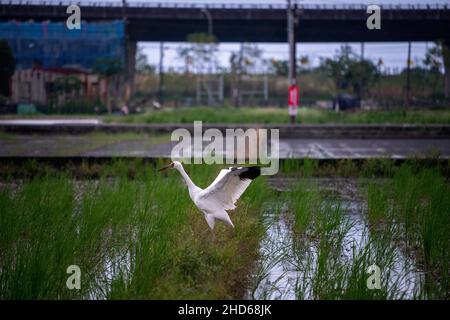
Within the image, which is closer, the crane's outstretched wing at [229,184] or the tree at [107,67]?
the crane's outstretched wing at [229,184]

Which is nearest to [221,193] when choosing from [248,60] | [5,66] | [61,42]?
[5,66]

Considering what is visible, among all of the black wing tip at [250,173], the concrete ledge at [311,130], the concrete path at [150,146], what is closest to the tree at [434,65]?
the concrete ledge at [311,130]

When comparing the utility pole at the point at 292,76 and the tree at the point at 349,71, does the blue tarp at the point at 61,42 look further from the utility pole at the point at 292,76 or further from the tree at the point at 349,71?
the tree at the point at 349,71

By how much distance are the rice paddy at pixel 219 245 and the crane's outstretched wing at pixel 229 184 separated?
368 mm

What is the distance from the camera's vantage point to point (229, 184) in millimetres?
5945

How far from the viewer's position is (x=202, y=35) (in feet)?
119

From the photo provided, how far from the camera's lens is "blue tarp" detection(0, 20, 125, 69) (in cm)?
2900

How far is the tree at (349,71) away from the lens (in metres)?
31.5

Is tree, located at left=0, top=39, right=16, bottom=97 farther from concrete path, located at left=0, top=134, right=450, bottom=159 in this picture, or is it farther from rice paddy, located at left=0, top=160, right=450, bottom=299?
rice paddy, located at left=0, top=160, right=450, bottom=299

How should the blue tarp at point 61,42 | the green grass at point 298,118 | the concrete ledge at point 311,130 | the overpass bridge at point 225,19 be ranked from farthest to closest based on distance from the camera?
1. the overpass bridge at point 225,19
2. the blue tarp at point 61,42
3. the green grass at point 298,118
4. the concrete ledge at point 311,130

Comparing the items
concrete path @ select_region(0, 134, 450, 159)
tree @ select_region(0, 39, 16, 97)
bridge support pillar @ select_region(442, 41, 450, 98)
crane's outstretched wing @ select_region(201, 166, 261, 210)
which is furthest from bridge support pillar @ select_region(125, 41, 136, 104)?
Answer: crane's outstretched wing @ select_region(201, 166, 261, 210)

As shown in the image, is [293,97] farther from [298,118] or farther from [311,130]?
[298,118]

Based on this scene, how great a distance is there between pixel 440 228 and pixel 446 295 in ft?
4.02
